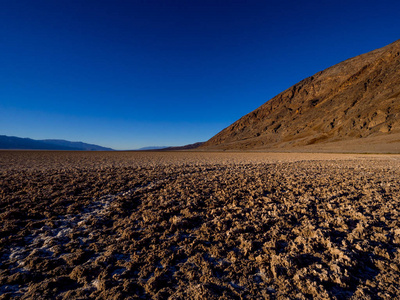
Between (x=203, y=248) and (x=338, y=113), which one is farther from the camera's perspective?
(x=338, y=113)

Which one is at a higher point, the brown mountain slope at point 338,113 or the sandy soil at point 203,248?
the brown mountain slope at point 338,113

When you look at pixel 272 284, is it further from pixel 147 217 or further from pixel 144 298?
pixel 147 217

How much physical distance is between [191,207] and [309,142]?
71.9m

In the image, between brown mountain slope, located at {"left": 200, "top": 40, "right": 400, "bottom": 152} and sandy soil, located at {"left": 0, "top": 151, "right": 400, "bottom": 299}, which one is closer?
sandy soil, located at {"left": 0, "top": 151, "right": 400, "bottom": 299}

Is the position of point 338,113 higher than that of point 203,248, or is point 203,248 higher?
point 338,113

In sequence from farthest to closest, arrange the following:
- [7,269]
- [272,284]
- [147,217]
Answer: [147,217] → [7,269] → [272,284]

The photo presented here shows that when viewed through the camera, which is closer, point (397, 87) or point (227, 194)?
point (227, 194)

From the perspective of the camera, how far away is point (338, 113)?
68875mm

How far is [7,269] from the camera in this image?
2807mm

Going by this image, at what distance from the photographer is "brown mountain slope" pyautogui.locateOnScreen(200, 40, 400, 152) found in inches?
2064

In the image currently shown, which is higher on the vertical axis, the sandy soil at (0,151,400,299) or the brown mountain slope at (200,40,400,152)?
the brown mountain slope at (200,40,400,152)

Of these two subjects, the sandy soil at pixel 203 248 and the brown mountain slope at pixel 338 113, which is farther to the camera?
the brown mountain slope at pixel 338 113

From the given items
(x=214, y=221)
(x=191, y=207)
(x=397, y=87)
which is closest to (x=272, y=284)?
(x=214, y=221)

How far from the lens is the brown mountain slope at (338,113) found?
172 ft
